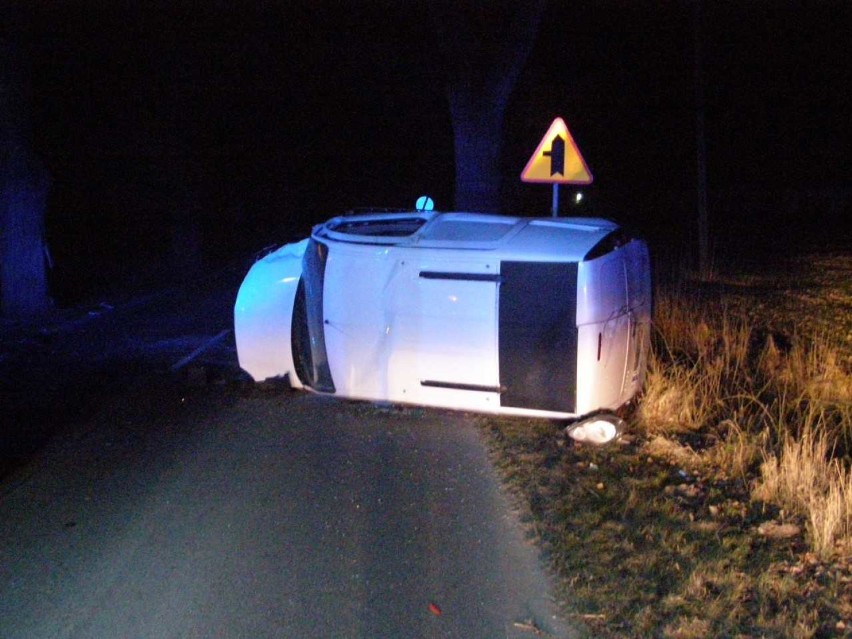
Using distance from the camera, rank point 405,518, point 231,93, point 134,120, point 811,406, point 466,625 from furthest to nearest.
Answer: point 231,93 → point 134,120 → point 811,406 → point 405,518 → point 466,625

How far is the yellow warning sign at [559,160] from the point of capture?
9.70 meters

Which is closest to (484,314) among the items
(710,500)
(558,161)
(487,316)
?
(487,316)

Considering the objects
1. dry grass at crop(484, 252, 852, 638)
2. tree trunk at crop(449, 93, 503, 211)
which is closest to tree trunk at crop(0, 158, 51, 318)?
tree trunk at crop(449, 93, 503, 211)

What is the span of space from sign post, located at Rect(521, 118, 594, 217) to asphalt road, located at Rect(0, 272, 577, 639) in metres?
3.19

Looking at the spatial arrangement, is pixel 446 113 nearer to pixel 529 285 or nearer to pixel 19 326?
pixel 19 326

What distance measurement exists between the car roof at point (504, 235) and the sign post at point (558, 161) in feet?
7.50

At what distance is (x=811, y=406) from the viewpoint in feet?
24.0

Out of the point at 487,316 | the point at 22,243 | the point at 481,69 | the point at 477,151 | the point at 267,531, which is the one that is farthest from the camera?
the point at 22,243

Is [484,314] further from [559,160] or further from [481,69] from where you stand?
[481,69]

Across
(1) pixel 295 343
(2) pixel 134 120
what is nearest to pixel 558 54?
(2) pixel 134 120

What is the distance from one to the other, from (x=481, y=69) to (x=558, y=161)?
12.9 ft

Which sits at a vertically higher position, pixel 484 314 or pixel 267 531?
pixel 484 314

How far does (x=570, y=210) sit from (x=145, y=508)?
69.1 feet

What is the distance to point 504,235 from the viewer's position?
23.1 feet
